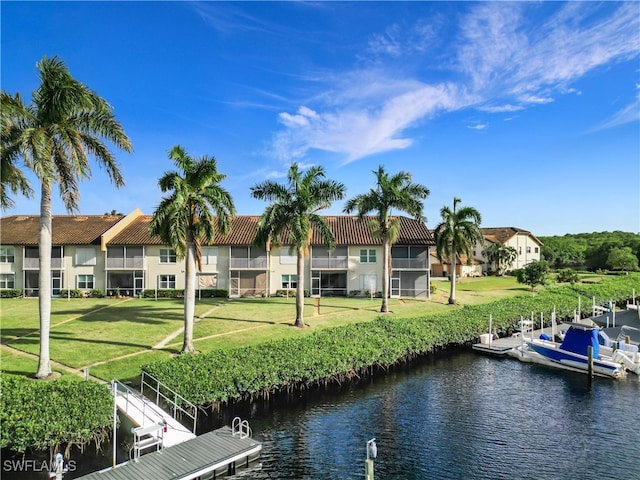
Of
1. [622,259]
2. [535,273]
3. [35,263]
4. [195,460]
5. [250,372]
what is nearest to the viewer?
[195,460]

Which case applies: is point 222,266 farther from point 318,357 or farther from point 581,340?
point 581,340

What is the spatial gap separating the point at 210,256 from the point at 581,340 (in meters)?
36.9

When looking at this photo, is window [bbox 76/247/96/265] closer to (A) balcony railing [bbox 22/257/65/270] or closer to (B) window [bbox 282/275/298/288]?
(A) balcony railing [bbox 22/257/65/270]

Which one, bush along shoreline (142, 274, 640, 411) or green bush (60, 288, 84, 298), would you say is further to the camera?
green bush (60, 288, 84, 298)

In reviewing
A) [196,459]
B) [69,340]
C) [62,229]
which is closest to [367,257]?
[69,340]

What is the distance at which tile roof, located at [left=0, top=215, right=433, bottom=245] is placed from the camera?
48.7m

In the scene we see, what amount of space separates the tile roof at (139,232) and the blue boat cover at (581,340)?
797 inches

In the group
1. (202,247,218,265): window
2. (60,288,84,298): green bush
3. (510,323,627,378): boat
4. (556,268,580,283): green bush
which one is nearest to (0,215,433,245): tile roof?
(202,247,218,265): window

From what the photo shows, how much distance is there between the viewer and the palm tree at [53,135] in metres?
18.1

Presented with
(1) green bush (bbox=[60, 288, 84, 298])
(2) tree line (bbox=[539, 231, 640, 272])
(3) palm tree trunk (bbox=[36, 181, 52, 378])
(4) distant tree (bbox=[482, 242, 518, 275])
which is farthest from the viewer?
(2) tree line (bbox=[539, 231, 640, 272])

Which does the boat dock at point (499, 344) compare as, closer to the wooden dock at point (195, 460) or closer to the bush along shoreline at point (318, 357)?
the bush along shoreline at point (318, 357)

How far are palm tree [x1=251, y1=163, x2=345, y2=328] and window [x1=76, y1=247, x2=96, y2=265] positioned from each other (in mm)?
27210

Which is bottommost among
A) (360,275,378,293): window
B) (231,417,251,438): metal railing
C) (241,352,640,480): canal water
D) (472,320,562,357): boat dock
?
(241,352,640,480): canal water

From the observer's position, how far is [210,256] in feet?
161
